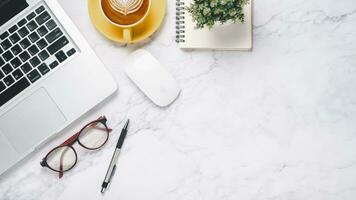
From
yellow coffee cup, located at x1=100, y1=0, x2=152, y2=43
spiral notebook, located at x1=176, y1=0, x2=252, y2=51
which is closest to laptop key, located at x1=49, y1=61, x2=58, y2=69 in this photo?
yellow coffee cup, located at x1=100, y1=0, x2=152, y2=43

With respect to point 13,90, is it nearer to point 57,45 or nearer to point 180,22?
point 57,45

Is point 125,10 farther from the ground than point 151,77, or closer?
farther from the ground

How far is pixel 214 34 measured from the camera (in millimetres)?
974

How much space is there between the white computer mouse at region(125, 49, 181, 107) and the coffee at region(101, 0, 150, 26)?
0.06m

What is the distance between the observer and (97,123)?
100 cm

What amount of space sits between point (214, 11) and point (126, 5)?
0.54 feet

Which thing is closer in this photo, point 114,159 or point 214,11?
point 214,11

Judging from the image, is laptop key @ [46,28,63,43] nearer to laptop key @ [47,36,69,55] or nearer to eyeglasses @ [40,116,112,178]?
laptop key @ [47,36,69,55]

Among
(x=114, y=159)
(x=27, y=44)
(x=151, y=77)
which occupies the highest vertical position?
(x=27, y=44)

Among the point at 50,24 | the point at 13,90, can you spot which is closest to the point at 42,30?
the point at 50,24

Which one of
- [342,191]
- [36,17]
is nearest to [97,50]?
[36,17]

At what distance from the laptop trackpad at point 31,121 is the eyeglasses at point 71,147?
0.16 feet

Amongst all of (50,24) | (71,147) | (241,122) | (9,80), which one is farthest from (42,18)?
(241,122)

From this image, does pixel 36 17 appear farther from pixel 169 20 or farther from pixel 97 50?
pixel 169 20
